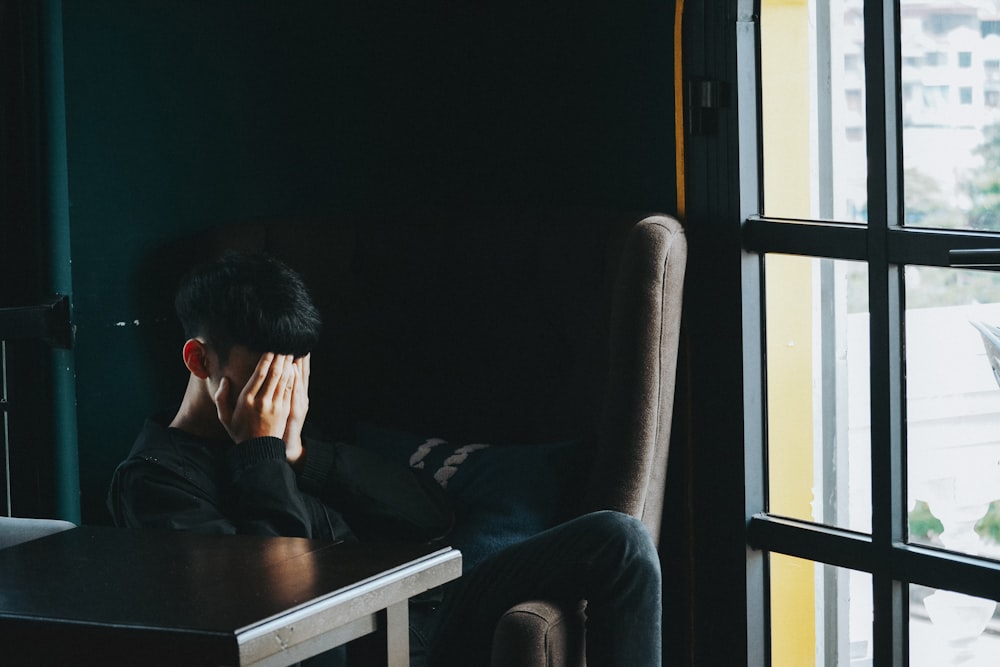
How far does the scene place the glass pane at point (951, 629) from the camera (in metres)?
2.05

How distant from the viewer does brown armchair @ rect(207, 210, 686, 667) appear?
88.0 inches

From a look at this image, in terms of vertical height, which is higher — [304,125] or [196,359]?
[304,125]

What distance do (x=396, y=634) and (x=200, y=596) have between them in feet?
0.77

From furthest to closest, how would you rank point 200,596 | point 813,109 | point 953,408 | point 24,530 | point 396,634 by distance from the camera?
point 813,109 → point 953,408 → point 24,530 → point 396,634 → point 200,596

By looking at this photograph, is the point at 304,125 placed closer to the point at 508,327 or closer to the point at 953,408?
the point at 508,327

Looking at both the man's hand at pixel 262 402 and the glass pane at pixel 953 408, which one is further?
the man's hand at pixel 262 402

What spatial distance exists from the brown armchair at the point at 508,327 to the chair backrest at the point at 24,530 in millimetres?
923

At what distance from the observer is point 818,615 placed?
234 centimetres

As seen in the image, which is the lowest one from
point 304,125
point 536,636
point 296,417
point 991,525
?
point 536,636

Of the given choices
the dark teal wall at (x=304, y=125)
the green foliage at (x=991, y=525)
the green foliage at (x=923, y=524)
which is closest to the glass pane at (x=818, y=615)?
the green foliage at (x=923, y=524)

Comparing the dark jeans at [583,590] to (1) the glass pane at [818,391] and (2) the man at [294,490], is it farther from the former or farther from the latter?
(1) the glass pane at [818,391]

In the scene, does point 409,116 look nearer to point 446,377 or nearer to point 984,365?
point 446,377

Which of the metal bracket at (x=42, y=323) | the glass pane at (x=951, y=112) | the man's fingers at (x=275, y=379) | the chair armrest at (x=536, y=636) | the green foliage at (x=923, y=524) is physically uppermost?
the glass pane at (x=951, y=112)

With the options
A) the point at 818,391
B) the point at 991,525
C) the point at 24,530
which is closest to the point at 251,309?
the point at 24,530
